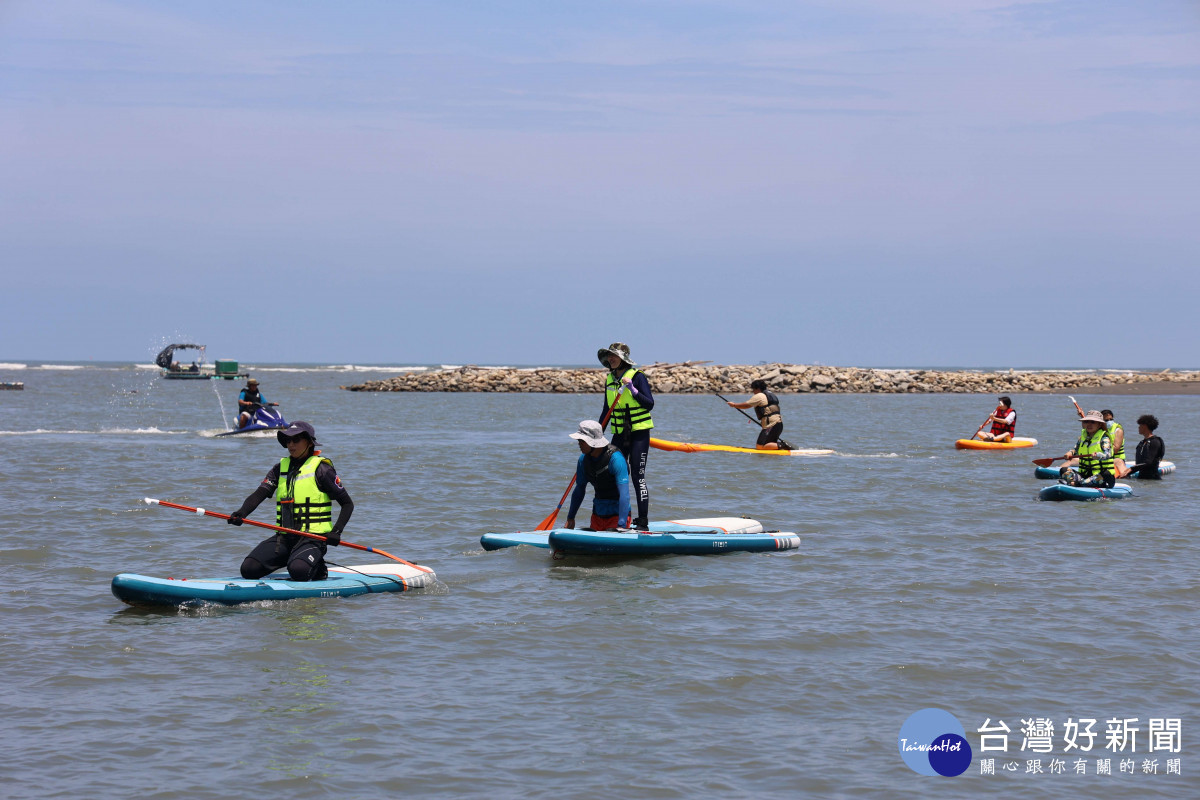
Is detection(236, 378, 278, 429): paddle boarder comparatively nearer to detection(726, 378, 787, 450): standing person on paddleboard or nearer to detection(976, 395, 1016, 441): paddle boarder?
detection(726, 378, 787, 450): standing person on paddleboard

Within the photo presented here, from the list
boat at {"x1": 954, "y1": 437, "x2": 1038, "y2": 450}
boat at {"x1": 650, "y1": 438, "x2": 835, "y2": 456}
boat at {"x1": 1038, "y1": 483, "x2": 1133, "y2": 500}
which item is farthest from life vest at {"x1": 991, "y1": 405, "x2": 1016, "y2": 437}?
boat at {"x1": 1038, "y1": 483, "x2": 1133, "y2": 500}

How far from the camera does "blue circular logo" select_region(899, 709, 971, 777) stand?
6254 millimetres

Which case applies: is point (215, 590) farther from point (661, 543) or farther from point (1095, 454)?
point (1095, 454)

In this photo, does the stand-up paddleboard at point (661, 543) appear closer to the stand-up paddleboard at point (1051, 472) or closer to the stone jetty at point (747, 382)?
the stand-up paddleboard at point (1051, 472)

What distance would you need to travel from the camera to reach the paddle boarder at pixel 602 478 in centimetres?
1120

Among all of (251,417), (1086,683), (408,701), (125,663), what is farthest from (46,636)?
(251,417)

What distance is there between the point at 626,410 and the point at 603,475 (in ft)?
2.74

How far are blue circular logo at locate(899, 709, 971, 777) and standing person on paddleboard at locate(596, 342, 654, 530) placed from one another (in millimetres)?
5278

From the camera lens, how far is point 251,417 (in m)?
29.5

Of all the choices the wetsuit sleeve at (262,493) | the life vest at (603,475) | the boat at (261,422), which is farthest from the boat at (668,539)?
the boat at (261,422)

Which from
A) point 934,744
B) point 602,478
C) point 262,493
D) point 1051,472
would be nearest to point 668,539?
point 602,478

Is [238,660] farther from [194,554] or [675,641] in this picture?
[194,554]

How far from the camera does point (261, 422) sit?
2994 cm

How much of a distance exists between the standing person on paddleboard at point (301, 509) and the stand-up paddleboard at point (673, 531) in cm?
277
